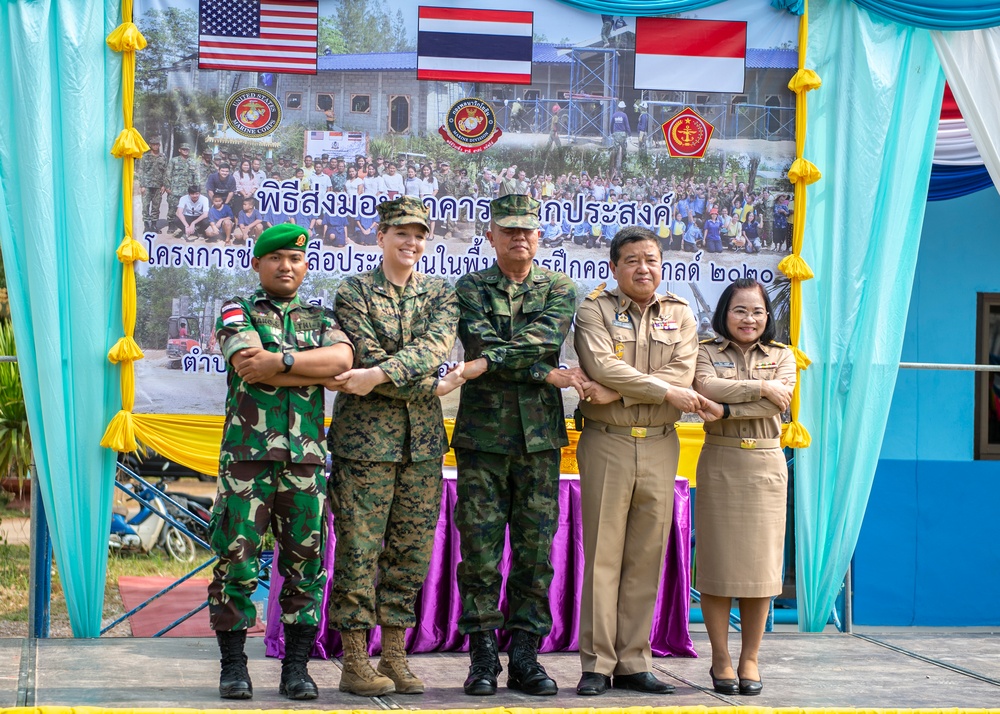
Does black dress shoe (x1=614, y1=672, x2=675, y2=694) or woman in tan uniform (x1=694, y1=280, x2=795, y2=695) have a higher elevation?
woman in tan uniform (x1=694, y1=280, x2=795, y2=695)

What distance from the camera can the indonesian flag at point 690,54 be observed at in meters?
5.01

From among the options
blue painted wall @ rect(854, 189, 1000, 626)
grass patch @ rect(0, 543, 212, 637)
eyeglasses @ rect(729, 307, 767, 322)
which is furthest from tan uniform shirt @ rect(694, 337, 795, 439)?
grass patch @ rect(0, 543, 212, 637)

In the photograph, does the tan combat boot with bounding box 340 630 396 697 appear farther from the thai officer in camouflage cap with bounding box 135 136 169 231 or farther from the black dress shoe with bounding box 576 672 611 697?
the thai officer in camouflage cap with bounding box 135 136 169 231

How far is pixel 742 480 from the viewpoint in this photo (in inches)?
→ 152

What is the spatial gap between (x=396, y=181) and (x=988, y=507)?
4.46m

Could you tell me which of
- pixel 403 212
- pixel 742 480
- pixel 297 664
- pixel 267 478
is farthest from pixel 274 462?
pixel 742 480

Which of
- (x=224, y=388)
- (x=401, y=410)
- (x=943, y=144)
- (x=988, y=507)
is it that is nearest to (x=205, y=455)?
(x=224, y=388)

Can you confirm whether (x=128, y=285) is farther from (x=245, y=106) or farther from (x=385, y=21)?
(x=385, y=21)

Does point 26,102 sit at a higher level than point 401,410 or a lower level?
higher

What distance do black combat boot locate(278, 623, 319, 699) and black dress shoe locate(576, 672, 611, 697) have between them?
0.91 m

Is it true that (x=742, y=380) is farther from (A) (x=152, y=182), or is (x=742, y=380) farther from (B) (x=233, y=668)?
(A) (x=152, y=182)

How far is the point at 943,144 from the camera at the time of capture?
18.5ft

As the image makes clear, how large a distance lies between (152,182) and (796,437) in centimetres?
315

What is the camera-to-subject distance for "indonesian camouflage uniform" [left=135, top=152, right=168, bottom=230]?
185 inches
